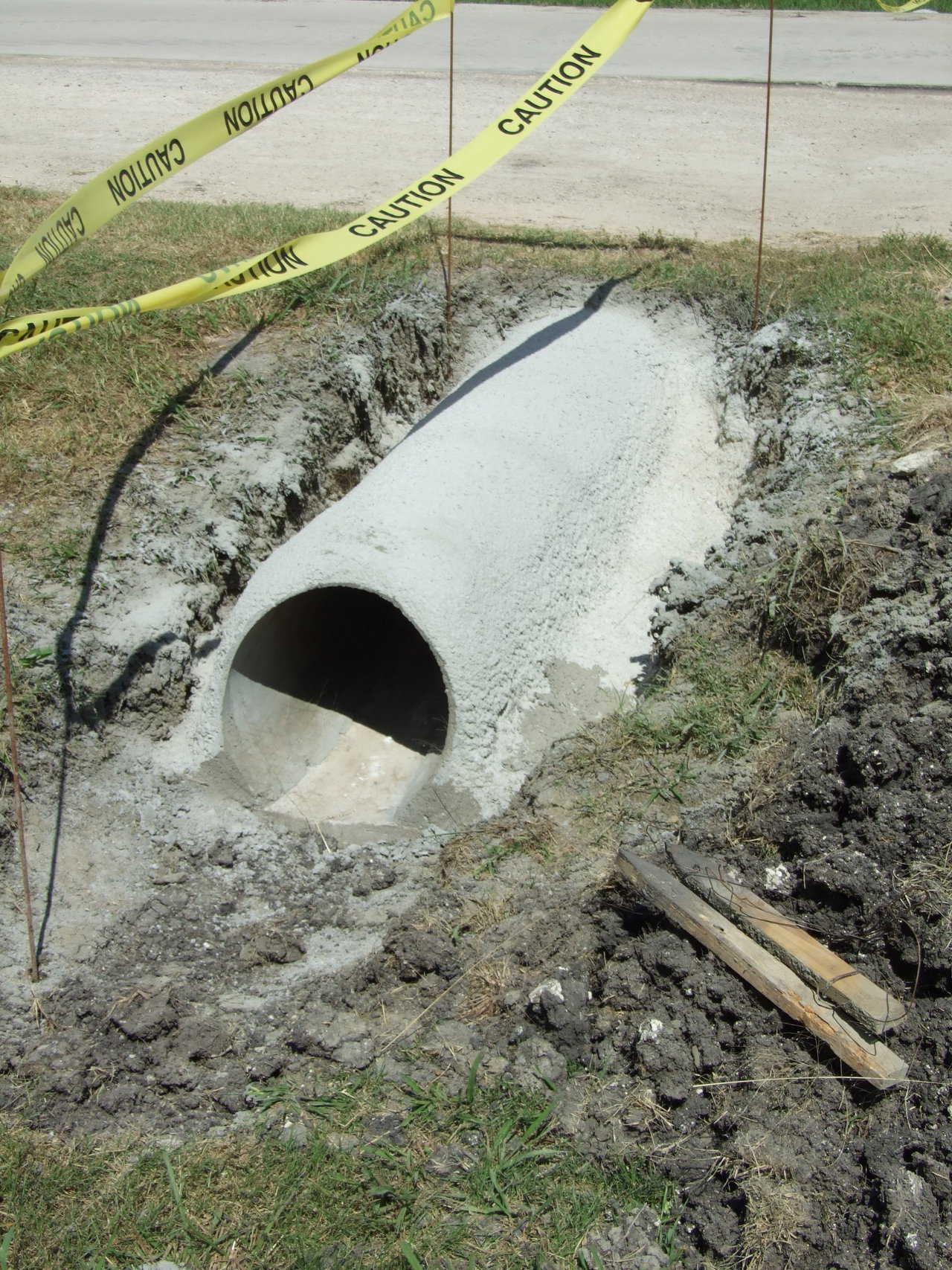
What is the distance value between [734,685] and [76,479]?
3.37m

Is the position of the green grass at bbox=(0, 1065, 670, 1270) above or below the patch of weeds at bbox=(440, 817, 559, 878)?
above

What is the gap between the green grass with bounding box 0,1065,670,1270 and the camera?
3.48 m

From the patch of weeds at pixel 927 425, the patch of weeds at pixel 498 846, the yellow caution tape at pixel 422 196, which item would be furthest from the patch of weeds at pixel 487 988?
the yellow caution tape at pixel 422 196

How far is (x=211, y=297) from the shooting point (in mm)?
6277

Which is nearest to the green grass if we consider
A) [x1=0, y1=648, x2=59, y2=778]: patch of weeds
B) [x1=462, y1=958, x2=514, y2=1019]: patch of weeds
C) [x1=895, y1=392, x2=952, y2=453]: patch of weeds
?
[x1=462, y1=958, x2=514, y2=1019]: patch of weeds

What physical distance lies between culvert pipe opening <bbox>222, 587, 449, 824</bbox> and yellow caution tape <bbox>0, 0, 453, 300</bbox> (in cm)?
225

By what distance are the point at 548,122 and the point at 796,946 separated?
335 inches

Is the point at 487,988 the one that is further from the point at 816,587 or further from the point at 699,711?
the point at 816,587

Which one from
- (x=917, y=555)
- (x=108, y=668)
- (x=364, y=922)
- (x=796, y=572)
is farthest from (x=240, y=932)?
(x=917, y=555)

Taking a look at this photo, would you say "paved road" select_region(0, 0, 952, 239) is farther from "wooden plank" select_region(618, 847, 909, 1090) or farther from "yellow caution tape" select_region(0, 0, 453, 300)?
"wooden plank" select_region(618, 847, 909, 1090)

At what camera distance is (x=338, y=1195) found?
11.9 feet

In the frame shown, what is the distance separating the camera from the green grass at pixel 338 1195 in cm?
A: 348

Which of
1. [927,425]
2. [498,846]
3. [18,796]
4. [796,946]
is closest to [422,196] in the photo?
[927,425]

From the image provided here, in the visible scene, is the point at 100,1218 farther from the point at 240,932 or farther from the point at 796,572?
the point at 796,572
